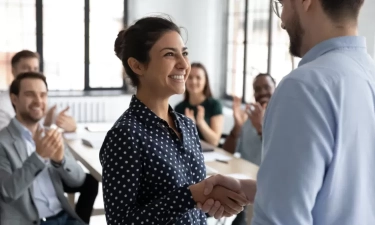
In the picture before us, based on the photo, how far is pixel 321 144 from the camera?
3.13 ft

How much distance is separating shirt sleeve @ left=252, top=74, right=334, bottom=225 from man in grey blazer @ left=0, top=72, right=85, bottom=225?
1754 mm

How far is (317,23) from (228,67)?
6.21 meters

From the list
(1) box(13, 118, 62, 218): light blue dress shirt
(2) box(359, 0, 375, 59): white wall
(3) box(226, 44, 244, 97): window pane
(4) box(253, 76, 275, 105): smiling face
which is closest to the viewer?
(1) box(13, 118, 62, 218): light blue dress shirt

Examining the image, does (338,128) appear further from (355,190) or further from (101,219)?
(101,219)

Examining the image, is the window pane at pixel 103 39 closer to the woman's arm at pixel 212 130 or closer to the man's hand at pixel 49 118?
the man's hand at pixel 49 118

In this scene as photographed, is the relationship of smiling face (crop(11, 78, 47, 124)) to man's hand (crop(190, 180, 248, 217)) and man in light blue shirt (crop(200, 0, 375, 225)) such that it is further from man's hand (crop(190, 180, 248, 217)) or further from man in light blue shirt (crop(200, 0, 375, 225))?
man in light blue shirt (crop(200, 0, 375, 225))

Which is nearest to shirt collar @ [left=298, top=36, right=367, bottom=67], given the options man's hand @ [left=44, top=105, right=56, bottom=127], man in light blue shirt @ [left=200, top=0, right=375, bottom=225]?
man in light blue shirt @ [left=200, top=0, right=375, bottom=225]

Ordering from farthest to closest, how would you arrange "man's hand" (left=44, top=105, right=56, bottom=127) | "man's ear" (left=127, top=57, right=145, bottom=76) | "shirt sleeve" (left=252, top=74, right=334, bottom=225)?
"man's hand" (left=44, top=105, right=56, bottom=127) → "man's ear" (left=127, top=57, right=145, bottom=76) → "shirt sleeve" (left=252, top=74, right=334, bottom=225)

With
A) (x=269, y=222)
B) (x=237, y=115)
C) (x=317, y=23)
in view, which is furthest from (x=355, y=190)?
(x=237, y=115)

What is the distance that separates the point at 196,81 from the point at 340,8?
3.27 metres

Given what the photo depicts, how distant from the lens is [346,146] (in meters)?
0.98

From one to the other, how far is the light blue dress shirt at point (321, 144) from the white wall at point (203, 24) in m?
6.27

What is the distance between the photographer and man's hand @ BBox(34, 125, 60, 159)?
254 centimetres

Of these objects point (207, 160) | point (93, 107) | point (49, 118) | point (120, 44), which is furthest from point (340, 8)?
point (93, 107)
